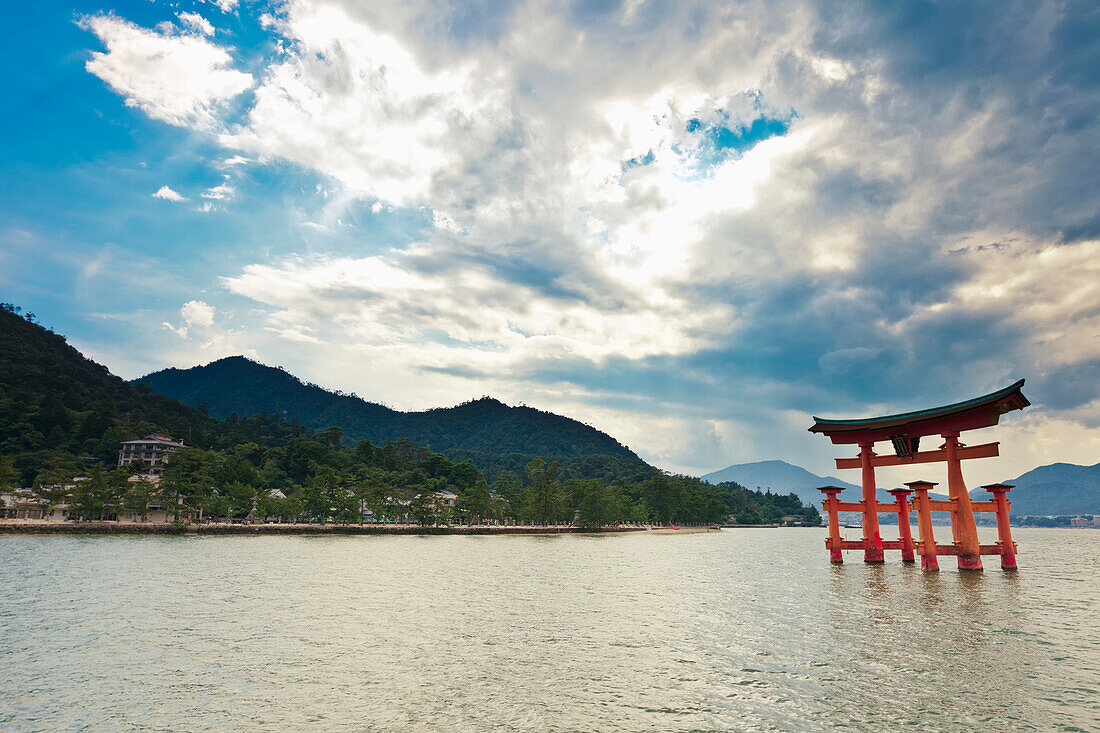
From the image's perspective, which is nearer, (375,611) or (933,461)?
(375,611)

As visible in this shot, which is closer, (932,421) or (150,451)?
(932,421)

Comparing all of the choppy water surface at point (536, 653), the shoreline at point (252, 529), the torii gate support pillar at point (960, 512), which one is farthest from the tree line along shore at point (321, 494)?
the torii gate support pillar at point (960, 512)

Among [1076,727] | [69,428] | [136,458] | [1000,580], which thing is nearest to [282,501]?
[136,458]

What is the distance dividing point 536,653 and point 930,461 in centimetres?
3477

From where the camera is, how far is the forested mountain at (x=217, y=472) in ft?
270

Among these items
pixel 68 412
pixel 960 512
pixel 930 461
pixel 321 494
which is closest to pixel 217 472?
pixel 321 494

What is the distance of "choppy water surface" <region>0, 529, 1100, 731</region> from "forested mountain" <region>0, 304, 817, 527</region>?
53530 mm

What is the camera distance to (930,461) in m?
39.8

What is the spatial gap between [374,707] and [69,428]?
126 metres

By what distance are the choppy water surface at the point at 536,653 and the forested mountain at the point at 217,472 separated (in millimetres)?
53530

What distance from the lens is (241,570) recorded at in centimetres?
3875

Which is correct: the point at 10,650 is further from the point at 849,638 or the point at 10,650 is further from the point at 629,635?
the point at 849,638

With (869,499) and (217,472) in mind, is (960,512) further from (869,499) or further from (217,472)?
(217,472)

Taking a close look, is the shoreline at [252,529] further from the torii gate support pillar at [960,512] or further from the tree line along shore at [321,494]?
the torii gate support pillar at [960,512]
